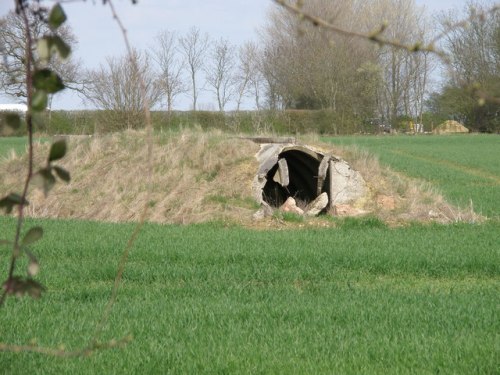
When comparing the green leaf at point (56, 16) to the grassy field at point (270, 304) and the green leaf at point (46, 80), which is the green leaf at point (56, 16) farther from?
the grassy field at point (270, 304)

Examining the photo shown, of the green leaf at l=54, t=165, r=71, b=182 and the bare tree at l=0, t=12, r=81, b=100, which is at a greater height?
the bare tree at l=0, t=12, r=81, b=100

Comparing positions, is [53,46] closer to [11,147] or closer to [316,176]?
[316,176]

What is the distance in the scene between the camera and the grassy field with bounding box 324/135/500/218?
26672 mm

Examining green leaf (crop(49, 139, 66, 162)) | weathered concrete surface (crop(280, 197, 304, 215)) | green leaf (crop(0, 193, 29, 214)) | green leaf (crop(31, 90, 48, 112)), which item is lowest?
weathered concrete surface (crop(280, 197, 304, 215))

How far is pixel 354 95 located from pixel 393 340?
2469 inches

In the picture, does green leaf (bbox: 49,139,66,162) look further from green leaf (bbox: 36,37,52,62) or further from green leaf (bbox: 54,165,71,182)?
green leaf (bbox: 36,37,52,62)

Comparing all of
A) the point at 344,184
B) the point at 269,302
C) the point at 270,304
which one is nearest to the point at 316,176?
the point at 344,184

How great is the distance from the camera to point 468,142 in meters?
63.2

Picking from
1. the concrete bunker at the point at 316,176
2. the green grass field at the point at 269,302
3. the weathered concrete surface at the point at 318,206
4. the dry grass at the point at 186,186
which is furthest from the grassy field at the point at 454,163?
the green grass field at the point at 269,302

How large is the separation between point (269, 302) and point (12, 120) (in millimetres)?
7106

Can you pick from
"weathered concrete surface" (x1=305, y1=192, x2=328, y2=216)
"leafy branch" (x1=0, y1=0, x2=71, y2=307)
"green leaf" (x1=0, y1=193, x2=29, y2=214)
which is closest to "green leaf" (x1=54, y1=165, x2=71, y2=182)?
"leafy branch" (x1=0, y1=0, x2=71, y2=307)

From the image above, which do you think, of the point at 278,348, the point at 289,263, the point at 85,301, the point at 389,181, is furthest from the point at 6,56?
the point at 389,181

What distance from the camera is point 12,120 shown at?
6.76 feet

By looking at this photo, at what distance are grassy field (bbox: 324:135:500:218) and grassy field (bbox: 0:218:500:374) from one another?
29.3 feet
